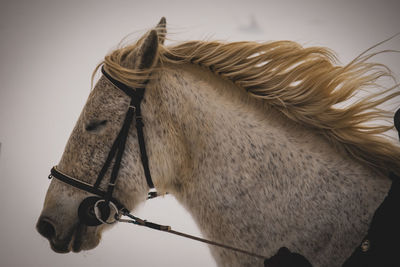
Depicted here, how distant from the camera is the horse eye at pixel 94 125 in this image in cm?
105

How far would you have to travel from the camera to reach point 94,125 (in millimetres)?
1057

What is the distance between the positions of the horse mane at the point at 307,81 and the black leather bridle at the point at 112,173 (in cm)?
7

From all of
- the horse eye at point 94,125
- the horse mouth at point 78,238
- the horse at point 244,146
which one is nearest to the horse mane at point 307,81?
the horse at point 244,146

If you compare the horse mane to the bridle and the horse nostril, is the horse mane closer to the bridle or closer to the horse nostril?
the bridle

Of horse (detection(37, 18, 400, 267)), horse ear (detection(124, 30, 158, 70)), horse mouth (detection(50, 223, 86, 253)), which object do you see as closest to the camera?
horse (detection(37, 18, 400, 267))

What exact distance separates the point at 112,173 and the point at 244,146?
2.21 feet

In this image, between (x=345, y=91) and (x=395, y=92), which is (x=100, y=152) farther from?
(x=395, y=92)

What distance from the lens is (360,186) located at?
34.3 inches

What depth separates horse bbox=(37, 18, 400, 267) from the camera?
868 millimetres

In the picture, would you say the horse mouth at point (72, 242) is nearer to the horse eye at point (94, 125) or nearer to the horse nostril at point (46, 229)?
the horse nostril at point (46, 229)

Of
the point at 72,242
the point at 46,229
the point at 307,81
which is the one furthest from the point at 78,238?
the point at 307,81

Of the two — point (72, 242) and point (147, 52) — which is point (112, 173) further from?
point (147, 52)

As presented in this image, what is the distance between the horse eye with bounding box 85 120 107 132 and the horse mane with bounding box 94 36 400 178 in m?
0.24

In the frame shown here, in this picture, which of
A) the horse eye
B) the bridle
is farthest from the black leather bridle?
the horse eye
